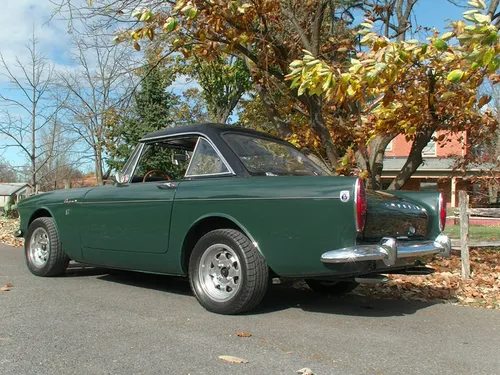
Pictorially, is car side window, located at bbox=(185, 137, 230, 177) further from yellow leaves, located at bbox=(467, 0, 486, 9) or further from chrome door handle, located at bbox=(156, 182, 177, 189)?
yellow leaves, located at bbox=(467, 0, 486, 9)

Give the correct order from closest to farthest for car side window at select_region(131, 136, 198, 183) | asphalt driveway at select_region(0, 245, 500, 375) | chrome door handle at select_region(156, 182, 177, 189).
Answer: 1. asphalt driveway at select_region(0, 245, 500, 375)
2. chrome door handle at select_region(156, 182, 177, 189)
3. car side window at select_region(131, 136, 198, 183)

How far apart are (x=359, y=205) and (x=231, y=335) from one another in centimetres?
145

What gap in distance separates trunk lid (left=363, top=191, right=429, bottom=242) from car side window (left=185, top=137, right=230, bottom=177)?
1.45 meters

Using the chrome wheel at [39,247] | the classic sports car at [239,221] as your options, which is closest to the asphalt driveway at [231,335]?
the classic sports car at [239,221]

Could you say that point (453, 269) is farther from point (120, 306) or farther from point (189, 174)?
point (120, 306)

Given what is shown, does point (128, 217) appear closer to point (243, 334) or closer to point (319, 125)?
point (243, 334)

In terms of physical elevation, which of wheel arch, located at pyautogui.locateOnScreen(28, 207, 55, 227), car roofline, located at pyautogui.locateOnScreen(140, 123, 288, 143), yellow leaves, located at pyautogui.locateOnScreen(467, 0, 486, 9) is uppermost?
yellow leaves, located at pyautogui.locateOnScreen(467, 0, 486, 9)

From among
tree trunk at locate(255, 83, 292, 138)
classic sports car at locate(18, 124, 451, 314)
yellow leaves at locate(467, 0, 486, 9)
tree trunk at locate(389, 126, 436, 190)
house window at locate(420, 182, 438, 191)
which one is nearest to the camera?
classic sports car at locate(18, 124, 451, 314)

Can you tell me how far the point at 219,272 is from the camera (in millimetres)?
4570

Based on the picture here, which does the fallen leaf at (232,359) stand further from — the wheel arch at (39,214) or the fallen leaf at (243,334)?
the wheel arch at (39,214)

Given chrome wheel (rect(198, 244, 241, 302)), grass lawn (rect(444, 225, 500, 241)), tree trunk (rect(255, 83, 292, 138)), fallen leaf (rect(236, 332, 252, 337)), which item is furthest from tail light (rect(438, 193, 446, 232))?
grass lawn (rect(444, 225, 500, 241))

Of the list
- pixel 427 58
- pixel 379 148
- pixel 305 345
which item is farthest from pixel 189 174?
pixel 379 148

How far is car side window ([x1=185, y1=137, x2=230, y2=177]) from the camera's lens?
4.82 m

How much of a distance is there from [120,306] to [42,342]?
1220mm
